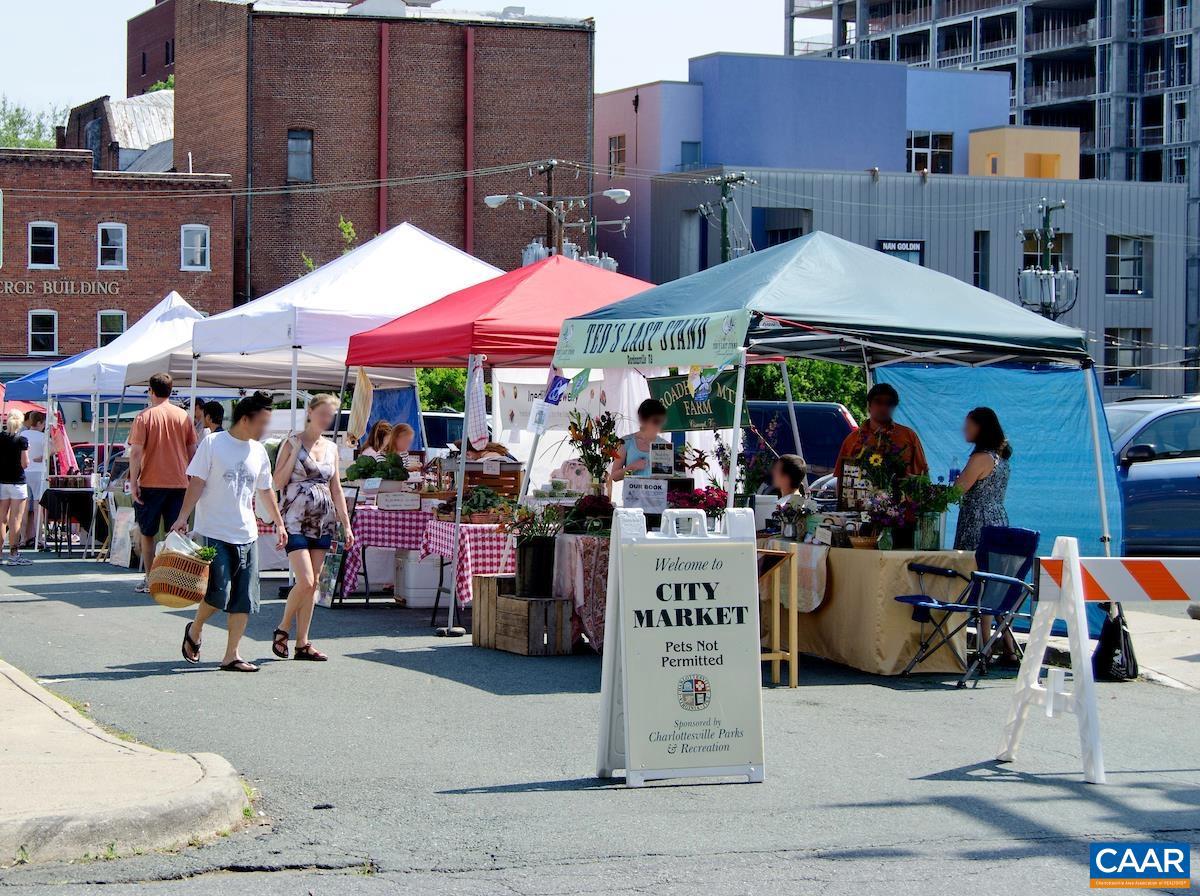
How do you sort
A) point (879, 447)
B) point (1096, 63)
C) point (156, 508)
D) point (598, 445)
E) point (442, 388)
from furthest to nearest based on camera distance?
point (1096, 63), point (442, 388), point (156, 508), point (598, 445), point (879, 447)

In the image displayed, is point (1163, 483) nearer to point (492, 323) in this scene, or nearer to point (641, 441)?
point (641, 441)

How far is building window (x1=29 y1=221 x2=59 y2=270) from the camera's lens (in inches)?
2205

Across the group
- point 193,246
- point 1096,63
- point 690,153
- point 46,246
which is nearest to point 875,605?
point 193,246

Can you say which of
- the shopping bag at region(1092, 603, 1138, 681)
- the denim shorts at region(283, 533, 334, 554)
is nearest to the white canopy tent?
the denim shorts at region(283, 533, 334, 554)

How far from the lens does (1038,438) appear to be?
13.4 meters

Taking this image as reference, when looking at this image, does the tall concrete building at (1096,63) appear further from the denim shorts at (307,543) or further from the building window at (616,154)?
the denim shorts at (307,543)

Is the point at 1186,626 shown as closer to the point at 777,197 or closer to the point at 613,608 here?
the point at 613,608

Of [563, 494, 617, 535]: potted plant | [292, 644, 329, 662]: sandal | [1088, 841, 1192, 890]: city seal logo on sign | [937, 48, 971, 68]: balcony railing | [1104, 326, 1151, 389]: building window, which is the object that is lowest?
[292, 644, 329, 662]: sandal

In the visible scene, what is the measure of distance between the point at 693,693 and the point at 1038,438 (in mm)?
6851

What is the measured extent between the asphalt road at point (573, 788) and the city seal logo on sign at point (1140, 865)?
0.09 meters

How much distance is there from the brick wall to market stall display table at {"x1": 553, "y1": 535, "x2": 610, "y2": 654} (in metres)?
85.4

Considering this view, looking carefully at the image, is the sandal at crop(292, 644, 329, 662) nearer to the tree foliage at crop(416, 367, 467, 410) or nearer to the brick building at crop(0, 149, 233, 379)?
the tree foliage at crop(416, 367, 467, 410)

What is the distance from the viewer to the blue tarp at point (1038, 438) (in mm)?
13008

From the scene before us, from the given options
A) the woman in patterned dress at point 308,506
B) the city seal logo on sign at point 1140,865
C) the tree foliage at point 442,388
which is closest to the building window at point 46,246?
the tree foliage at point 442,388
